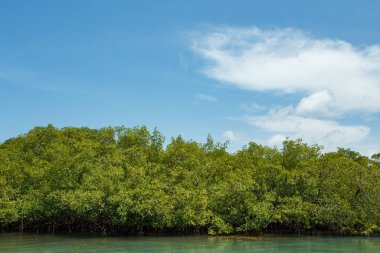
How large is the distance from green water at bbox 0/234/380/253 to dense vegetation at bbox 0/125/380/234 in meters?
1.46

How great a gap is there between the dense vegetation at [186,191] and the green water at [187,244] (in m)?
1.46

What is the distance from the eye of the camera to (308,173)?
105 feet

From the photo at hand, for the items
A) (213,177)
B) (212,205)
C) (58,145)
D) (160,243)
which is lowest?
(160,243)

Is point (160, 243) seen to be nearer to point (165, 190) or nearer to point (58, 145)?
point (165, 190)

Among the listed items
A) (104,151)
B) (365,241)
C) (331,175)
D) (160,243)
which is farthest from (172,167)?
(365,241)

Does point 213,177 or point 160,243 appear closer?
point 160,243

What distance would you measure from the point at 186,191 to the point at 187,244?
4488mm

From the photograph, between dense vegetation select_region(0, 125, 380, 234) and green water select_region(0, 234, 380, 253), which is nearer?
green water select_region(0, 234, 380, 253)

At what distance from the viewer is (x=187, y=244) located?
27.0m

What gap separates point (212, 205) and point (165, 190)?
Answer: 12.0ft

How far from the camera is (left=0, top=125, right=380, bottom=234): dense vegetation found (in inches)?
1193

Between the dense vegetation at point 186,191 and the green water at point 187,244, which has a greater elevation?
the dense vegetation at point 186,191

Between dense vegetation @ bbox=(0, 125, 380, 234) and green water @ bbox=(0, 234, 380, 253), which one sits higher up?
dense vegetation @ bbox=(0, 125, 380, 234)

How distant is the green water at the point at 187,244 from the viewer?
2456cm
